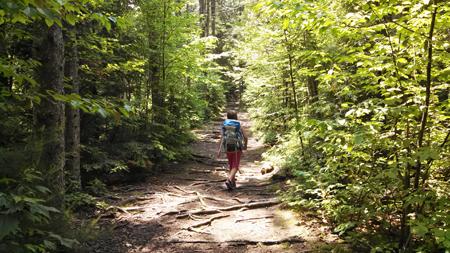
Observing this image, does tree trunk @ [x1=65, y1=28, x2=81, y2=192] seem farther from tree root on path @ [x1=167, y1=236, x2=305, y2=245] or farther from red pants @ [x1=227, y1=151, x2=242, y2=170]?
red pants @ [x1=227, y1=151, x2=242, y2=170]

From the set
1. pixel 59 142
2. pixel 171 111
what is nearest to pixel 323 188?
pixel 59 142

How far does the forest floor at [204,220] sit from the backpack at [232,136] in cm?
135

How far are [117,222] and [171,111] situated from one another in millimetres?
6876

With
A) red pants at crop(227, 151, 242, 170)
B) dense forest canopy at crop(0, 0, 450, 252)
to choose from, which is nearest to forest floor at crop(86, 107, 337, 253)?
dense forest canopy at crop(0, 0, 450, 252)

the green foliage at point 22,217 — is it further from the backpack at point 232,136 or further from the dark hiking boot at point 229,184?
the dark hiking boot at point 229,184

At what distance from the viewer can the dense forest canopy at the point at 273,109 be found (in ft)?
11.6

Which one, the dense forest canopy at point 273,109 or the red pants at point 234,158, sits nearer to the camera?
the dense forest canopy at point 273,109

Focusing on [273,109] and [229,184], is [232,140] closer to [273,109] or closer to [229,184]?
[229,184]

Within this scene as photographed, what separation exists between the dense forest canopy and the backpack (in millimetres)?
1576

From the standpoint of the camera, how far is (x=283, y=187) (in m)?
9.89

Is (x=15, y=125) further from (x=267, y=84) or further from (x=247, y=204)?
(x=267, y=84)

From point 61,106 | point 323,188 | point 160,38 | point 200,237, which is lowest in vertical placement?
point 200,237

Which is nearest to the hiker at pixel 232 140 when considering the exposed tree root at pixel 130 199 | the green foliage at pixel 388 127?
the exposed tree root at pixel 130 199

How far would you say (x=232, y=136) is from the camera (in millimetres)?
9977
